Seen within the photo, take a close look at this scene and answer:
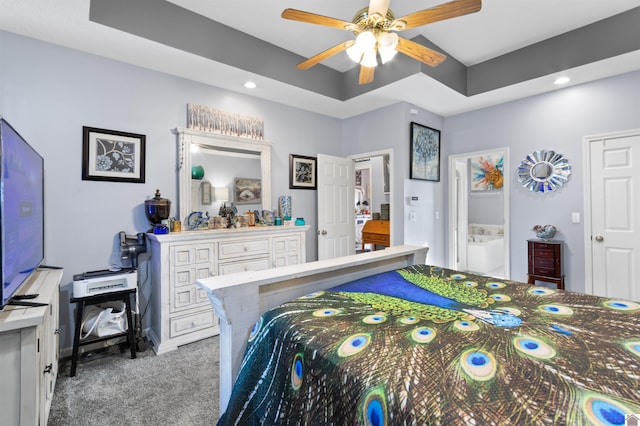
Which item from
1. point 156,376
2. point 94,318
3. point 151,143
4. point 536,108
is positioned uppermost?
point 536,108

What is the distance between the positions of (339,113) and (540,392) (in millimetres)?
4270

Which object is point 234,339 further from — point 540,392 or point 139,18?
point 139,18

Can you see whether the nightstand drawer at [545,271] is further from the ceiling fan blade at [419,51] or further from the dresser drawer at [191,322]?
the dresser drawer at [191,322]

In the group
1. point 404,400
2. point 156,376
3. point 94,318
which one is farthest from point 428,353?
point 94,318

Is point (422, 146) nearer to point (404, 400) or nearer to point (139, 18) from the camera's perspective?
point (139, 18)

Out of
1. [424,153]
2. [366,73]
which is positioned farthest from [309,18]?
[424,153]

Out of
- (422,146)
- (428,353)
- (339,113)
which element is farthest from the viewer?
(339,113)

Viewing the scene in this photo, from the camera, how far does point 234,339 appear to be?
4.52 feet

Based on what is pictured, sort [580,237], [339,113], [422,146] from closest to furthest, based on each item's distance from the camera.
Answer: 1. [580,237]
2. [422,146]
3. [339,113]

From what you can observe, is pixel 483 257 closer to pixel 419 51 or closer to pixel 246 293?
pixel 419 51

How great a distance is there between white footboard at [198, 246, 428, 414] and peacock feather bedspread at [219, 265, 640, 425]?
8 cm

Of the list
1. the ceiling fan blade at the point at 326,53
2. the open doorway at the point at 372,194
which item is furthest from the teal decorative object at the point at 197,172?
the open doorway at the point at 372,194

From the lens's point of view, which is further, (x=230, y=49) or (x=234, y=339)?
(x=230, y=49)

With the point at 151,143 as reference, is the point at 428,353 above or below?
below
